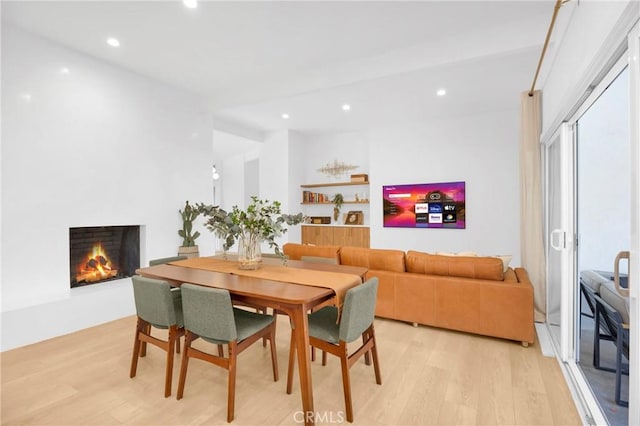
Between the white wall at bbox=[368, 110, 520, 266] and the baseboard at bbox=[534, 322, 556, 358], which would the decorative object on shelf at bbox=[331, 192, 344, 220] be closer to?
the white wall at bbox=[368, 110, 520, 266]

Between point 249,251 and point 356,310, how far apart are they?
3.44ft

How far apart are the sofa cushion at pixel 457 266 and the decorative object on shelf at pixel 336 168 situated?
384 centimetres

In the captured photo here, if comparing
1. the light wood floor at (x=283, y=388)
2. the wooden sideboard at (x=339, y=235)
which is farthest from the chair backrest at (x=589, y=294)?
the wooden sideboard at (x=339, y=235)

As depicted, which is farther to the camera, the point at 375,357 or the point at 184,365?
the point at 375,357

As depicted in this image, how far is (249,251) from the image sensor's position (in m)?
2.54

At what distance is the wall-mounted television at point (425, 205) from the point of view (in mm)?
5703

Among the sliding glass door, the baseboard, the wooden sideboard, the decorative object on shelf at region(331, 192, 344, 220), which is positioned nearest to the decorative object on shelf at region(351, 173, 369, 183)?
the decorative object on shelf at region(331, 192, 344, 220)

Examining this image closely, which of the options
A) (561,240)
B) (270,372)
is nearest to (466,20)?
(561,240)

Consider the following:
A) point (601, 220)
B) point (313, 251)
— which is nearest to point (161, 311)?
point (313, 251)

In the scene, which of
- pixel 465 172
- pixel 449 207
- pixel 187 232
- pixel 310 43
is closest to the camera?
pixel 310 43

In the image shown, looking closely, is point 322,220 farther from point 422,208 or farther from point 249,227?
point 249,227

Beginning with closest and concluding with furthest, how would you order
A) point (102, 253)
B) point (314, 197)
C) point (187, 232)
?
point (102, 253) < point (187, 232) < point (314, 197)

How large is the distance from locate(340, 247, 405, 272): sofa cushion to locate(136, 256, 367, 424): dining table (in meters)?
0.87

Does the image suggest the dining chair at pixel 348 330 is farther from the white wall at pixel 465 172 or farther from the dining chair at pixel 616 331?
the white wall at pixel 465 172
